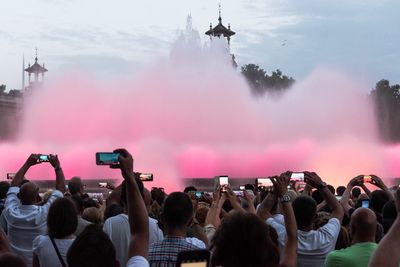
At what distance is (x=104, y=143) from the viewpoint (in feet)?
115

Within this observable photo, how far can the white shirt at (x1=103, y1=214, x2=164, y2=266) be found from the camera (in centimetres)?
548

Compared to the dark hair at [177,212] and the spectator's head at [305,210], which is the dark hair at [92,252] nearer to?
the dark hair at [177,212]

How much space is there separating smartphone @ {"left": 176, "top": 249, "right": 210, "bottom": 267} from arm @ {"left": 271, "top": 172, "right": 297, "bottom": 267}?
831 millimetres

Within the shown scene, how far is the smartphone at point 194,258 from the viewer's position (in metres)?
2.93

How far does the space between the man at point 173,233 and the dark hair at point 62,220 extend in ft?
2.28

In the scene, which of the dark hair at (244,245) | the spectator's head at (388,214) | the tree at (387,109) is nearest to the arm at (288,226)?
the dark hair at (244,245)

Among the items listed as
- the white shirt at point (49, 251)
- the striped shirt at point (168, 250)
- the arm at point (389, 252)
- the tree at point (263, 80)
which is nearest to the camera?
the arm at point (389, 252)

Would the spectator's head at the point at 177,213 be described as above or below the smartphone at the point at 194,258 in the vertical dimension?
above

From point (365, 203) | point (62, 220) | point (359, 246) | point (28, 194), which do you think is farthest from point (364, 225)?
point (365, 203)

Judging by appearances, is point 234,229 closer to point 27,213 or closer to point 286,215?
point 286,215

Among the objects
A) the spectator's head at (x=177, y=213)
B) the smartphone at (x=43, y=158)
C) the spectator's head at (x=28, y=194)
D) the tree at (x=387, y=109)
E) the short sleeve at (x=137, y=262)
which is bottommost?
the short sleeve at (x=137, y=262)

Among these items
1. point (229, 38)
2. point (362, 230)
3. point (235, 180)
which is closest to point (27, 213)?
point (362, 230)

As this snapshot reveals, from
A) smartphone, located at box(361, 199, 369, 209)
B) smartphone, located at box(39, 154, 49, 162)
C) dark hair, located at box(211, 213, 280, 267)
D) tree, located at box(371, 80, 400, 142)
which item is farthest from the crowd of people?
tree, located at box(371, 80, 400, 142)

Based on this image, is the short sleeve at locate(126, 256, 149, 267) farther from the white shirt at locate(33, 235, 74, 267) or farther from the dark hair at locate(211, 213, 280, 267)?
the white shirt at locate(33, 235, 74, 267)
